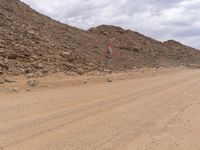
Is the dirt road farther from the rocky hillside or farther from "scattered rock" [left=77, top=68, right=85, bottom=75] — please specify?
"scattered rock" [left=77, top=68, right=85, bottom=75]

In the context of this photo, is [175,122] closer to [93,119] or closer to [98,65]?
[93,119]

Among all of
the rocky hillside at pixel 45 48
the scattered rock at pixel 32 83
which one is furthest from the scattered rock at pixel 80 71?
the scattered rock at pixel 32 83

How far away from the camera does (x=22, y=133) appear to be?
8.80 metres

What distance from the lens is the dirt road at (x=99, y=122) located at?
26.2 feet

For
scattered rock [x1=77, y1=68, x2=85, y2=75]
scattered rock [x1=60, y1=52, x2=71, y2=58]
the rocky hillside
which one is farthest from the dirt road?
scattered rock [x1=60, y1=52, x2=71, y2=58]

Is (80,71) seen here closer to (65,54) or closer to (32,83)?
(65,54)

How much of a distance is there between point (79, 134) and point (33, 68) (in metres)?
15.2

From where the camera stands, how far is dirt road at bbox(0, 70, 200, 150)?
26.2ft

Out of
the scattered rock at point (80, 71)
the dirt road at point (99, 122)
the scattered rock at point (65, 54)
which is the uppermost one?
the scattered rock at point (65, 54)

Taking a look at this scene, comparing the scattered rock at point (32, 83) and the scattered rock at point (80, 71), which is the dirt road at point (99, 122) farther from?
the scattered rock at point (80, 71)

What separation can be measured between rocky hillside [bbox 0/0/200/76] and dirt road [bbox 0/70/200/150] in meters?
8.78

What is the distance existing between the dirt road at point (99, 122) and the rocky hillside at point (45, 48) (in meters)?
8.78

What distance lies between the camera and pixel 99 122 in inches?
399

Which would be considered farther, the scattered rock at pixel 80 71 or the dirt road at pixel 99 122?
the scattered rock at pixel 80 71
